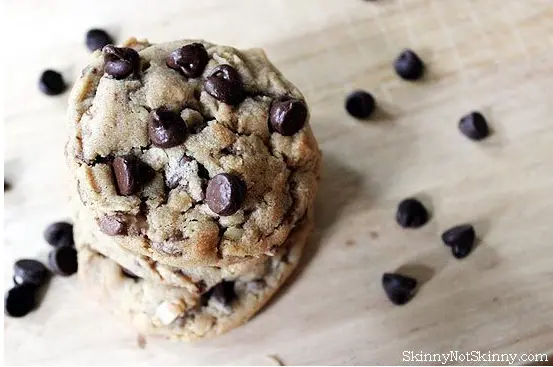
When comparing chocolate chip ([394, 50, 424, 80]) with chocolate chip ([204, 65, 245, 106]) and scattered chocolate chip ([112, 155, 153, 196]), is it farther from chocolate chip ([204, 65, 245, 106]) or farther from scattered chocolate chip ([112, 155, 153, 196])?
scattered chocolate chip ([112, 155, 153, 196])

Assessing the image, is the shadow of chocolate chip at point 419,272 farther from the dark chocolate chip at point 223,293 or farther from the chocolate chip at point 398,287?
the dark chocolate chip at point 223,293

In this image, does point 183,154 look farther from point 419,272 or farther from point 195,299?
point 419,272

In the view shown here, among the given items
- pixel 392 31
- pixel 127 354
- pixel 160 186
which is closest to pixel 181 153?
pixel 160 186

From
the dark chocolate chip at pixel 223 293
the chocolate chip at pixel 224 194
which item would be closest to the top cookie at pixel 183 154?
the chocolate chip at pixel 224 194

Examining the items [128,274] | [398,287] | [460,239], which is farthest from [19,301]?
[460,239]

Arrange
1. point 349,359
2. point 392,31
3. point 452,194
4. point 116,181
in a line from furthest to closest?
1. point 392,31
2. point 452,194
3. point 349,359
4. point 116,181

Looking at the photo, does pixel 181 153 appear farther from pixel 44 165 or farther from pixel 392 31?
pixel 392 31
